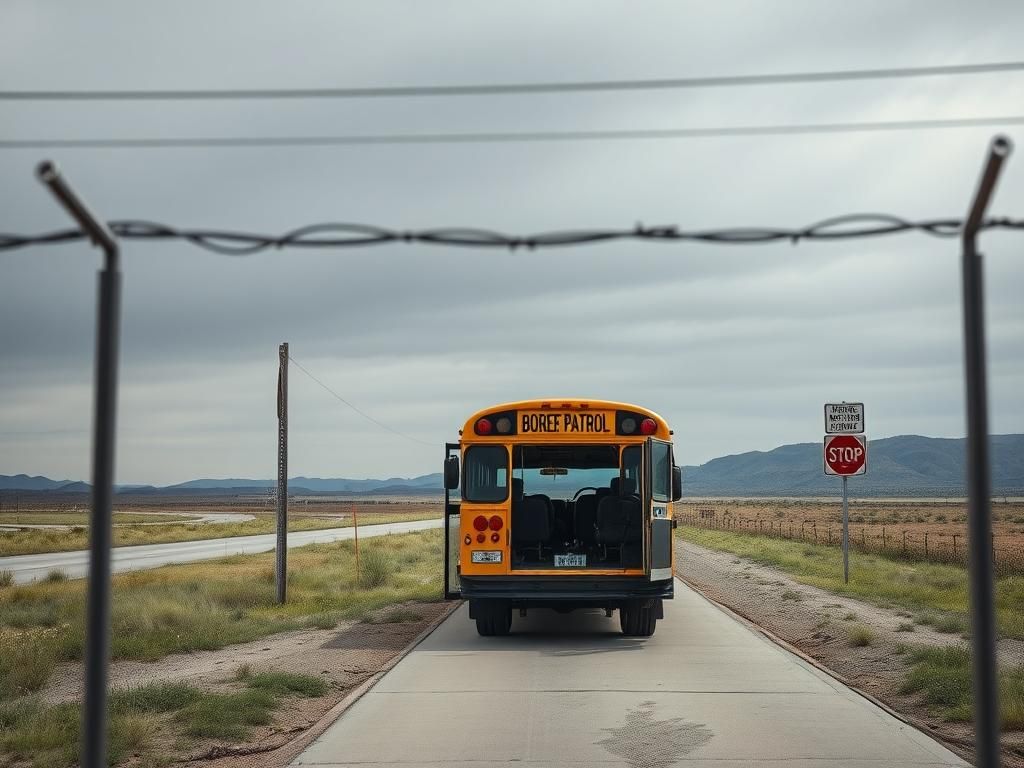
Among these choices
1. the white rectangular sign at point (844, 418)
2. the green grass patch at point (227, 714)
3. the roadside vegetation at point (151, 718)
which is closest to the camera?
the roadside vegetation at point (151, 718)

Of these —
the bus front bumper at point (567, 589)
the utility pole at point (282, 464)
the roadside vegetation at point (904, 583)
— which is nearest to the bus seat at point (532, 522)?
the bus front bumper at point (567, 589)

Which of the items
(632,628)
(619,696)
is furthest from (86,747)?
(632,628)

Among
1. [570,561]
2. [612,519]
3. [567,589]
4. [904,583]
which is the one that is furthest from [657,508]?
[904,583]

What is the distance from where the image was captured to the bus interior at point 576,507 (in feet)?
53.0

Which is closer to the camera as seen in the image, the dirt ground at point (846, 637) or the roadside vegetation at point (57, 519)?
the dirt ground at point (846, 637)

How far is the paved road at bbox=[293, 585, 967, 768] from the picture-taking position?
8742 mm

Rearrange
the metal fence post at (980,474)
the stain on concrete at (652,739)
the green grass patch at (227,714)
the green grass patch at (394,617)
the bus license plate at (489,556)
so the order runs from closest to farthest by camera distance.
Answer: the metal fence post at (980,474) < the stain on concrete at (652,739) < the green grass patch at (227,714) < the bus license plate at (489,556) < the green grass patch at (394,617)

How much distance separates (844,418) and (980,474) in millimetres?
17854

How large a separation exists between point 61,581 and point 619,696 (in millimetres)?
23763

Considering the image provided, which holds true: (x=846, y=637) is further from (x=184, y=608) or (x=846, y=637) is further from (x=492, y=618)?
(x=184, y=608)

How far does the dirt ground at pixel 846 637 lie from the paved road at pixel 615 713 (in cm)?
42

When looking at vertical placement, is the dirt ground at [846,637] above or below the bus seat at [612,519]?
below

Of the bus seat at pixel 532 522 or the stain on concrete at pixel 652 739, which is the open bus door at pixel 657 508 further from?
the stain on concrete at pixel 652 739

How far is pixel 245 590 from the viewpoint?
84.1 ft
